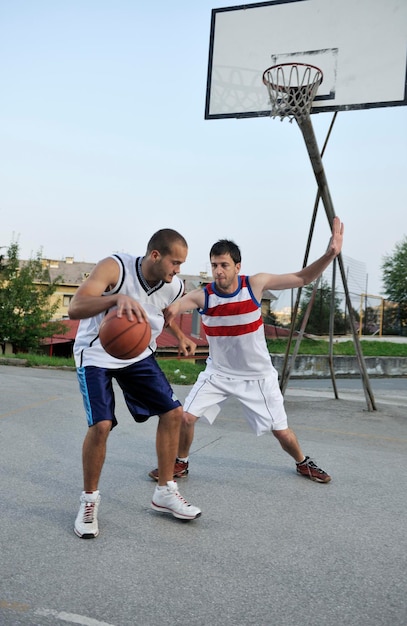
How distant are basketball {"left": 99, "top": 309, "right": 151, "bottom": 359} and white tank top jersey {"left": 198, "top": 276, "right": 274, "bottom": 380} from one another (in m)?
1.36

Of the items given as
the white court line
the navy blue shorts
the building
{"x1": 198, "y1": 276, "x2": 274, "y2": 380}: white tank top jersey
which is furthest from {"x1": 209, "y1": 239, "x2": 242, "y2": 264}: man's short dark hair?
the building

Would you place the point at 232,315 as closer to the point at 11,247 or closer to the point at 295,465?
the point at 295,465

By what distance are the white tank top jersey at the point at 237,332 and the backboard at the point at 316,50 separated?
15.1ft

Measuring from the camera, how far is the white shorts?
15.7 ft

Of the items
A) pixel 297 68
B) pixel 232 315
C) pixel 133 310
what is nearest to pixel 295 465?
pixel 232 315

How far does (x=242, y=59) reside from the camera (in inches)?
358

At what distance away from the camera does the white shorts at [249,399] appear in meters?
4.79

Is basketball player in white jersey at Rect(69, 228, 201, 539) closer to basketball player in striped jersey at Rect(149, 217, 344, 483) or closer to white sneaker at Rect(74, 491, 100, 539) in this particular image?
white sneaker at Rect(74, 491, 100, 539)

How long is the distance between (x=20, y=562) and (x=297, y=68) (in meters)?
7.67

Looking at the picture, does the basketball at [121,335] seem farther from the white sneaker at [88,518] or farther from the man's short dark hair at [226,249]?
the man's short dark hair at [226,249]

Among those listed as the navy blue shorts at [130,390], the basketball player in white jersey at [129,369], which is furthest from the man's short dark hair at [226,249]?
the navy blue shorts at [130,390]

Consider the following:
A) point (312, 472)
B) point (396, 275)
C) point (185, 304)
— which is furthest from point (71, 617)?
point (396, 275)

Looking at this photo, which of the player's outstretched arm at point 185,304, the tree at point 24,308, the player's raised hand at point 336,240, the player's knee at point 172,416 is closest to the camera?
the player's knee at point 172,416

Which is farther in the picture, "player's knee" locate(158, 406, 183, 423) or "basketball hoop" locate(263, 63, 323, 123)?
"basketball hoop" locate(263, 63, 323, 123)
